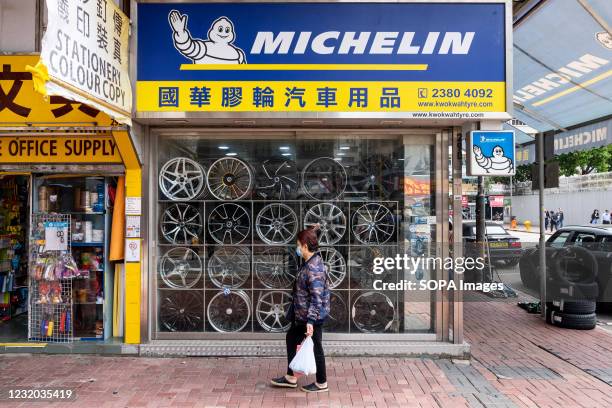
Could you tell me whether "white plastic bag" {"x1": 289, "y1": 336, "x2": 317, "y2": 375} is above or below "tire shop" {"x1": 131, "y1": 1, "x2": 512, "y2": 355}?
below

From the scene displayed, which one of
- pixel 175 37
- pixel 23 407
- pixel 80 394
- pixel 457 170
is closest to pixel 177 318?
pixel 80 394

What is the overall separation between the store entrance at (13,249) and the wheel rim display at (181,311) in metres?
2.40

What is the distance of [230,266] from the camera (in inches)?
253

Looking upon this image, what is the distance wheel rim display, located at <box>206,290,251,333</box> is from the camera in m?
6.34

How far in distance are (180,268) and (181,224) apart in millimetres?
627

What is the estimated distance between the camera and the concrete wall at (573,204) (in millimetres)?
31062

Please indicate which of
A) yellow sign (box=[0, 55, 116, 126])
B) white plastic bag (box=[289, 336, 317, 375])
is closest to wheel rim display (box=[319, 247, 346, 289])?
white plastic bag (box=[289, 336, 317, 375])

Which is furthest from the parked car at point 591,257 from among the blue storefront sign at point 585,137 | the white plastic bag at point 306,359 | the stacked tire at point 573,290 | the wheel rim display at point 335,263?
the white plastic bag at point 306,359

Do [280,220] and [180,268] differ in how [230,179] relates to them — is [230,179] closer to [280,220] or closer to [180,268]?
[280,220]

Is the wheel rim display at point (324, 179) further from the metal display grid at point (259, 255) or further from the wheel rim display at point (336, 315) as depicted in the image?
the wheel rim display at point (336, 315)

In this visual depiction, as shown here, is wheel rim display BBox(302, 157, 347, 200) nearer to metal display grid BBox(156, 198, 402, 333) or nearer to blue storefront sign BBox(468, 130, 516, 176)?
metal display grid BBox(156, 198, 402, 333)

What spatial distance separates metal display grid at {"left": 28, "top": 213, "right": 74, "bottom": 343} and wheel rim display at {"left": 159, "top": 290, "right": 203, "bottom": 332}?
49.2 inches

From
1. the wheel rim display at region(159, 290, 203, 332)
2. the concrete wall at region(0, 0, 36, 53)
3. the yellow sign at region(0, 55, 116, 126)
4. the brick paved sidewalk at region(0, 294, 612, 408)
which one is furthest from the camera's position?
the wheel rim display at region(159, 290, 203, 332)

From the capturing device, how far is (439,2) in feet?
18.7
